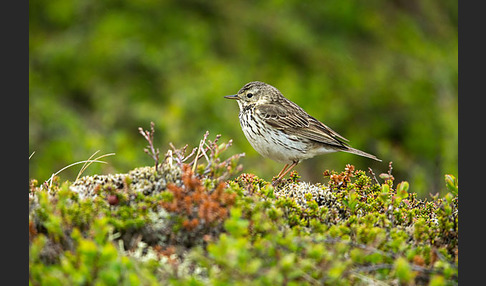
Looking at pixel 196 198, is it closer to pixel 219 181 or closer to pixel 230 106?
pixel 219 181

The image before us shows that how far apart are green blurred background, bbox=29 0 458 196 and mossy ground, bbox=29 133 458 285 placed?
667 cm

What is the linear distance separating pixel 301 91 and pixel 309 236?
824 cm

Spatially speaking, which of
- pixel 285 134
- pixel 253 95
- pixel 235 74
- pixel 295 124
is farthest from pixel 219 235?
pixel 235 74

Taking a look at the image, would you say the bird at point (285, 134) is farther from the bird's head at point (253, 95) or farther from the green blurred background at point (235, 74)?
the green blurred background at point (235, 74)

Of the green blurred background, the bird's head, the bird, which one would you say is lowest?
the bird

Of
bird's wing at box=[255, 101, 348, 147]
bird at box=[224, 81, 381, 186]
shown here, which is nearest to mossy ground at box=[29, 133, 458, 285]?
bird at box=[224, 81, 381, 186]

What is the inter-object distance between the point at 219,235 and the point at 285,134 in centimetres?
397

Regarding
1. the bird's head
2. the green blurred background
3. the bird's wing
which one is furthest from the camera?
the green blurred background

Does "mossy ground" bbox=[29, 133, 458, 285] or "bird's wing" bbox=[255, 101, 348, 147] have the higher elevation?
"bird's wing" bbox=[255, 101, 348, 147]

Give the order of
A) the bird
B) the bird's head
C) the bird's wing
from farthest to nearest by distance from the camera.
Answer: the bird's head
the bird's wing
the bird

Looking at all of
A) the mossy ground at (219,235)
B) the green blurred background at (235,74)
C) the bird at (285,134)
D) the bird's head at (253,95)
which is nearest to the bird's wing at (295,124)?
the bird at (285,134)

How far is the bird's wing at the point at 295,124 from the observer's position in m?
8.04

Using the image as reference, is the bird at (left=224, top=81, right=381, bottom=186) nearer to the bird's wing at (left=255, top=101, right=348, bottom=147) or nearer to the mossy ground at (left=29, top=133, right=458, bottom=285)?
the bird's wing at (left=255, top=101, right=348, bottom=147)

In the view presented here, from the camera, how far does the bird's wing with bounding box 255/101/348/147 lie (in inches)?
316
